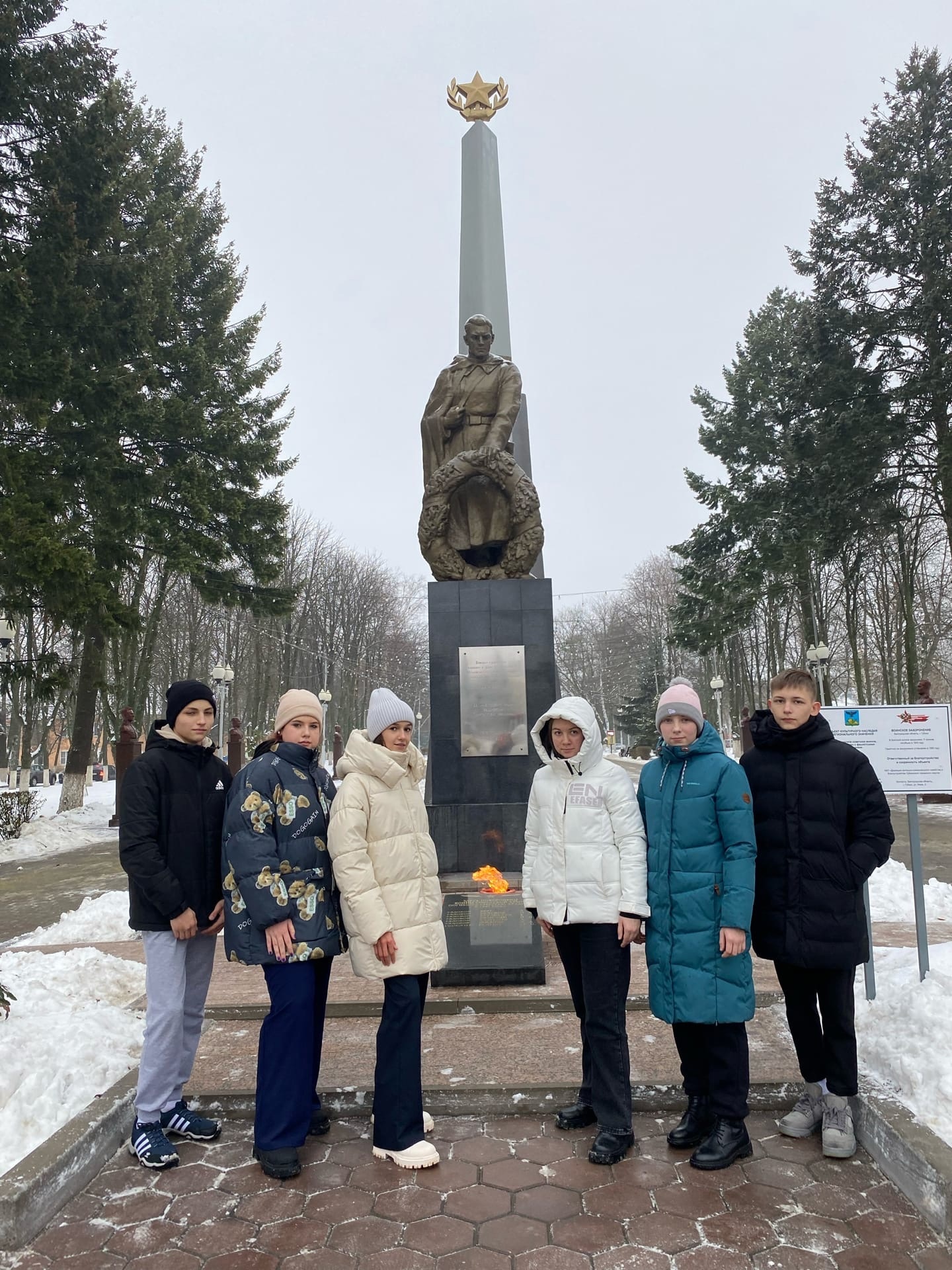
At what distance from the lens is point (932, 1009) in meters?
3.63

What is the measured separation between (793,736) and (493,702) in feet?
16.2

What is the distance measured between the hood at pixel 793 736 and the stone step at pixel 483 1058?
5.18 feet

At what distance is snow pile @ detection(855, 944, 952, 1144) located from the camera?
3.25m

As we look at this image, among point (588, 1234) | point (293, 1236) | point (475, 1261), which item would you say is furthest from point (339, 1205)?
point (588, 1234)

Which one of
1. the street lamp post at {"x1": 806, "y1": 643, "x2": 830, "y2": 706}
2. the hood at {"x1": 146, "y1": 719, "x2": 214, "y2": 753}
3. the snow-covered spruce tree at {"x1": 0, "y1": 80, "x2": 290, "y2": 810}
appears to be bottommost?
the hood at {"x1": 146, "y1": 719, "x2": 214, "y2": 753}

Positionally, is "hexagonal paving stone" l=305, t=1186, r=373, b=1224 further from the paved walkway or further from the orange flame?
the orange flame

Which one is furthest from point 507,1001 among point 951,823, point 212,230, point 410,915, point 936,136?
point 212,230

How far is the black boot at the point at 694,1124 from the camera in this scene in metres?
3.23

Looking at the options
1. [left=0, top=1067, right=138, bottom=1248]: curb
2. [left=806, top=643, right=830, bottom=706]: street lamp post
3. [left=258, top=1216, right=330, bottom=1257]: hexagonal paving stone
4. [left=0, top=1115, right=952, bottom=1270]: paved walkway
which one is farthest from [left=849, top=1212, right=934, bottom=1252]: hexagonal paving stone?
[left=806, top=643, right=830, bottom=706]: street lamp post

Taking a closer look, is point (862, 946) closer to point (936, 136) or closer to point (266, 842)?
point (266, 842)

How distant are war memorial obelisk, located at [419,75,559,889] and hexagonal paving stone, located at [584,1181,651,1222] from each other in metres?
4.73

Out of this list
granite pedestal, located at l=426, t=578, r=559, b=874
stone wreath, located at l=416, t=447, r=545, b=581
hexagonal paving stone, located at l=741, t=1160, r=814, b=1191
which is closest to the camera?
hexagonal paving stone, located at l=741, t=1160, r=814, b=1191

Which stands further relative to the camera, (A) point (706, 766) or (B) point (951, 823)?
(B) point (951, 823)

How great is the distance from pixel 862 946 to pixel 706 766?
0.87 meters
